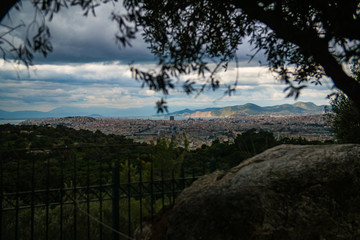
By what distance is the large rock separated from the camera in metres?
4.00

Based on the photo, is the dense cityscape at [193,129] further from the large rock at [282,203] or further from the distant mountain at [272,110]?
the distant mountain at [272,110]

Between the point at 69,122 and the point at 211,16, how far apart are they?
3688cm

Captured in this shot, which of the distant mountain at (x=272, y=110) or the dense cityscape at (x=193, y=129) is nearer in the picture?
the dense cityscape at (x=193, y=129)

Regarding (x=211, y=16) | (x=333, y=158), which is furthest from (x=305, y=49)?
(x=211, y=16)

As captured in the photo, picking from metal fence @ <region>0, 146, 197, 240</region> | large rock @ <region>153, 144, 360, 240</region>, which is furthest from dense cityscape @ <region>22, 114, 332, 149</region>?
large rock @ <region>153, 144, 360, 240</region>

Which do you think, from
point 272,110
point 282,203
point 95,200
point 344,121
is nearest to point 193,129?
point 344,121

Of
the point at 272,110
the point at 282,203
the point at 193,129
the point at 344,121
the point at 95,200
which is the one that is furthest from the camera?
the point at 272,110

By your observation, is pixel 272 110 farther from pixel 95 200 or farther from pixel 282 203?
pixel 282 203

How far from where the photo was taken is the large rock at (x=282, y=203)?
4.00m

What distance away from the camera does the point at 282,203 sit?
414 centimetres

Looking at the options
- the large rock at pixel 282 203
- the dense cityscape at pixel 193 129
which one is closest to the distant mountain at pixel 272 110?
the dense cityscape at pixel 193 129

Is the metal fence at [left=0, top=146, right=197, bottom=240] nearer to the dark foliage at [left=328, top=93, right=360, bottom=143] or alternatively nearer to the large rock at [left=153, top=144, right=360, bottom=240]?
the large rock at [left=153, top=144, right=360, bottom=240]

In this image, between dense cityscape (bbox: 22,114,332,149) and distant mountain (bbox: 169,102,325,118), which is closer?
dense cityscape (bbox: 22,114,332,149)

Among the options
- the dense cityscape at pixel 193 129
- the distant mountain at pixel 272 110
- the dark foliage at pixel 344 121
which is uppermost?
the distant mountain at pixel 272 110
